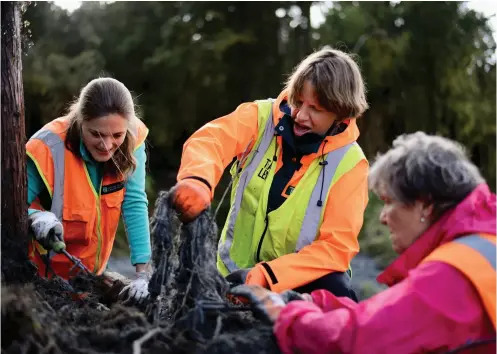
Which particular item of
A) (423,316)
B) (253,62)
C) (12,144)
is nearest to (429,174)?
(423,316)

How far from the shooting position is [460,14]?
25.8 ft

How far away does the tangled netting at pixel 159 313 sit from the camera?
2125mm

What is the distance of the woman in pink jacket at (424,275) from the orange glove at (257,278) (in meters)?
0.54

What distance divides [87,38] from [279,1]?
2626 millimetres

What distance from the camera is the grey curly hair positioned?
213 cm

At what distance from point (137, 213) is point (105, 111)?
0.59 m

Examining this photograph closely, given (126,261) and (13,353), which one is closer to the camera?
(13,353)

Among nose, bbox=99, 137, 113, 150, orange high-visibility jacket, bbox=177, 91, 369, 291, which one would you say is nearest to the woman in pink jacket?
orange high-visibility jacket, bbox=177, 91, 369, 291

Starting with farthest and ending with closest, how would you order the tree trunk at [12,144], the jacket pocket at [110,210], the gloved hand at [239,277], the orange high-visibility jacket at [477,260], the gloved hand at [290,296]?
the jacket pocket at [110,210] < the gloved hand at [239,277] < the tree trunk at [12,144] < the gloved hand at [290,296] < the orange high-visibility jacket at [477,260]

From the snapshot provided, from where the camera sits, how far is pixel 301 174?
317cm

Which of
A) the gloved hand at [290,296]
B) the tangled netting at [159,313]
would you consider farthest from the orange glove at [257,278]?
the gloved hand at [290,296]

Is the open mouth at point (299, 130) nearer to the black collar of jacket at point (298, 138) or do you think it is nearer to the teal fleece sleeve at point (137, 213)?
the black collar of jacket at point (298, 138)

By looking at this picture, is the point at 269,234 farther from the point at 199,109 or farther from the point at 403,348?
the point at 199,109

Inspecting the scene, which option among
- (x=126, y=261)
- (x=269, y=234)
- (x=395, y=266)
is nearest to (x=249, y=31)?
(x=126, y=261)
